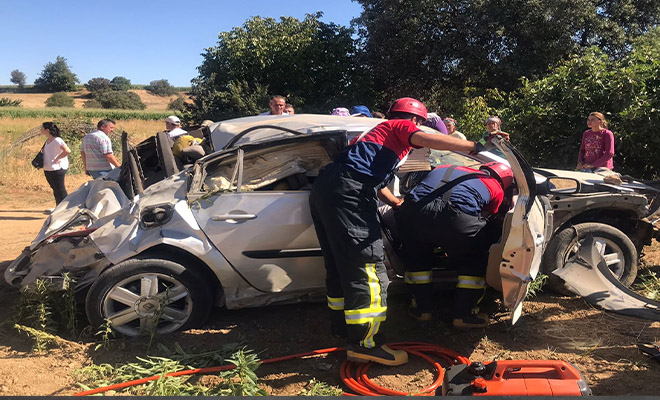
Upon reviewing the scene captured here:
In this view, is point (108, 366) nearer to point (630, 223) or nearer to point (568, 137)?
Result: point (630, 223)

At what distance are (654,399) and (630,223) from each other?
11.6 ft

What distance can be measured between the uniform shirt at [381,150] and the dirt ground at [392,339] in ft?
4.28

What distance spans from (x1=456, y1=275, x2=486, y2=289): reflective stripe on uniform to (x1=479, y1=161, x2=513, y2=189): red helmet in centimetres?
72

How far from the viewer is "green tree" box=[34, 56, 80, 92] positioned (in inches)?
2896

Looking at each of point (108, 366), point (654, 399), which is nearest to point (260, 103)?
point (108, 366)

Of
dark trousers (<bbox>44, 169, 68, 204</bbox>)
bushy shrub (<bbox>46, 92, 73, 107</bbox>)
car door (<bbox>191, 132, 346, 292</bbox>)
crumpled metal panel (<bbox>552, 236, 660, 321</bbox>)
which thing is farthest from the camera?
bushy shrub (<bbox>46, 92, 73, 107</bbox>)

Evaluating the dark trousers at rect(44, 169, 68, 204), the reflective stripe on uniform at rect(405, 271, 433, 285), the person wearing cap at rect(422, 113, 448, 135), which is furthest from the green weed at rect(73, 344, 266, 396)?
the dark trousers at rect(44, 169, 68, 204)

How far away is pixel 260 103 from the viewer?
53.5ft

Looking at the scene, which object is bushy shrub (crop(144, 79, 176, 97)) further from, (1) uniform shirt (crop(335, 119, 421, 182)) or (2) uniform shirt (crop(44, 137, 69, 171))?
(1) uniform shirt (crop(335, 119, 421, 182))

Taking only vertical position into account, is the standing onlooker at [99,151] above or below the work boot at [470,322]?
above

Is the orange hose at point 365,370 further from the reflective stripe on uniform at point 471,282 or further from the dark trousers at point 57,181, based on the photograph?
the dark trousers at point 57,181

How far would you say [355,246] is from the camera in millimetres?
2965

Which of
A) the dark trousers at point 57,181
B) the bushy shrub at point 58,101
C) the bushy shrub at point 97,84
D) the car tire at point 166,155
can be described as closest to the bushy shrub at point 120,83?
the bushy shrub at point 97,84

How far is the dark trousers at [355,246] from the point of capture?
117 inches
